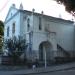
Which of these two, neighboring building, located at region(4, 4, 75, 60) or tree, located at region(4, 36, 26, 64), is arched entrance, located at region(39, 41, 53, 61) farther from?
tree, located at region(4, 36, 26, 64)

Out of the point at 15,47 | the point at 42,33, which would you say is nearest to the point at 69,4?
the point at 15,47

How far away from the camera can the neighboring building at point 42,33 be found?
35219mm

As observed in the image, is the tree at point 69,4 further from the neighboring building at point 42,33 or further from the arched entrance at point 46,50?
the arched entrance at point 46,50

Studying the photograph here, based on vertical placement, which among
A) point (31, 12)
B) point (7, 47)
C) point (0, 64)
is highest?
point (31, 12)

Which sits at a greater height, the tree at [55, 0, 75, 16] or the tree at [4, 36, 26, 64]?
the tree at [55, 0, 75, 16]

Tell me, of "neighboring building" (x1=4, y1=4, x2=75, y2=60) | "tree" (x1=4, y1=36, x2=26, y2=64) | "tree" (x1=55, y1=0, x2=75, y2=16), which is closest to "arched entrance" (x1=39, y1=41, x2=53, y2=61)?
"neighboring building" (x1=4, y1=4, x2=75, y2=60)

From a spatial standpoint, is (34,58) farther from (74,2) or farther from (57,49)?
(74,2)

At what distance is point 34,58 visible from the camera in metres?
34.6

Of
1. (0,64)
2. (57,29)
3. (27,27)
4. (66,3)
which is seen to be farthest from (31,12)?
(66,3)

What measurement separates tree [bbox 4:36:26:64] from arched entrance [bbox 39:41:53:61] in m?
3.53

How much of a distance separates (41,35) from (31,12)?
4.16 metres

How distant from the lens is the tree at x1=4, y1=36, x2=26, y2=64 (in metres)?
32.9

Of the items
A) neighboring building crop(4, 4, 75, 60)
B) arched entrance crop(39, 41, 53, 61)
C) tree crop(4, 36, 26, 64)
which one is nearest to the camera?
tree crop(4, 36, 26, 64)

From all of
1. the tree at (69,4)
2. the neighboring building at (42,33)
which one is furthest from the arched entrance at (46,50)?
the tree at (69,4)
